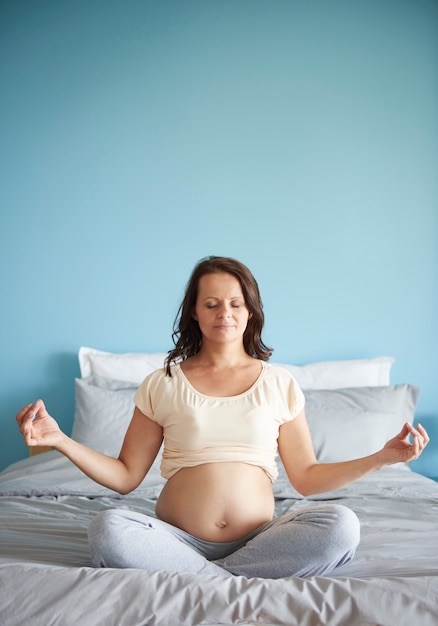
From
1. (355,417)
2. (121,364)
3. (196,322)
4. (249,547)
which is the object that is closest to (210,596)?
(249,547)

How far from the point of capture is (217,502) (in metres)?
1.65

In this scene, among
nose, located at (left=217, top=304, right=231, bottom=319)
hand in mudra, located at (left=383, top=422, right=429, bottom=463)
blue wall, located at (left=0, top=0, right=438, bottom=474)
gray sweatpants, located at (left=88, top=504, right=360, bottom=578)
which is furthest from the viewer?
blue wall, located at (left=0, top=0, right=438, bottom=474)

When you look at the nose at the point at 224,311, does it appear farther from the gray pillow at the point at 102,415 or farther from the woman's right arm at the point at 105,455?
the gray pillow at the point at 102,415

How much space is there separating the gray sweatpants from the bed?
8cm

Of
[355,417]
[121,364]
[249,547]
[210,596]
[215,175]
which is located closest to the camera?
[210,596]

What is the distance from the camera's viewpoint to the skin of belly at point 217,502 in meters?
1.64

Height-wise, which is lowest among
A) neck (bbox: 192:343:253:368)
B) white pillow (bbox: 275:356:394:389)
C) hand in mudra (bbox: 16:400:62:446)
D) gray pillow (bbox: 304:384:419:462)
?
gray pillow (bbox: 304:384:419:462)

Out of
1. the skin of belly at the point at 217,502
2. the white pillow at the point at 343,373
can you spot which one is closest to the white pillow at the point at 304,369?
the white pillow at the point at 343,373

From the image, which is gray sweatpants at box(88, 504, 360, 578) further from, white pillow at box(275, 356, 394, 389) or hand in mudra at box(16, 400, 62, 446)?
white pillow at box(275, 356, 394, 389)

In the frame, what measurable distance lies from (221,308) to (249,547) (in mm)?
596

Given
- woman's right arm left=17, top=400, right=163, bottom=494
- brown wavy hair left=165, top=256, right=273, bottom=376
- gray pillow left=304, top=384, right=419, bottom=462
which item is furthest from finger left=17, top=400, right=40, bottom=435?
gray pillow left=304, top=384, right=419, bottom=462

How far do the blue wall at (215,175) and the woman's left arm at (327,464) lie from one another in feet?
5.23

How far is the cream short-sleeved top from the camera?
1698 millimetres

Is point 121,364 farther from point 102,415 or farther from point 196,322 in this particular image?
point 196,322
